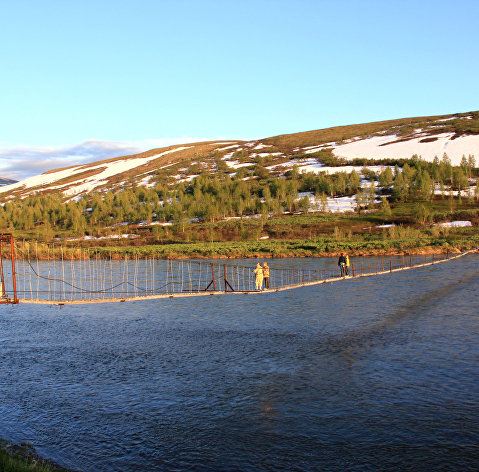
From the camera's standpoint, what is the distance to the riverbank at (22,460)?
377 inches

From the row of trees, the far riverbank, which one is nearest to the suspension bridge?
the far riverbank

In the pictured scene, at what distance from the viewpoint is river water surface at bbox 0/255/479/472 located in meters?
12.1

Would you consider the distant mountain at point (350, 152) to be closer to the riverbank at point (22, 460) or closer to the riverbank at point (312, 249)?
the riverbank at point (312, 249)

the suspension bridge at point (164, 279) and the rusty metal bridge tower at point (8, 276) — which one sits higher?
the rusty metal bridge tower at point (8, 276)

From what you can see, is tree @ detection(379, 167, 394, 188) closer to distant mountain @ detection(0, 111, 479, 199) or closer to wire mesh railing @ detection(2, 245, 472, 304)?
distant mountain @ detection(0, 111, 479, 199)

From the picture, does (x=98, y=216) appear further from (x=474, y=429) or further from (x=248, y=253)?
(x=474, y=429)

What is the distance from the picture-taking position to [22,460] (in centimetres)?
1092

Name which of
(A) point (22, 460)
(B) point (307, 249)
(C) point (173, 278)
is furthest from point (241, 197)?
(A) point (22, 460)

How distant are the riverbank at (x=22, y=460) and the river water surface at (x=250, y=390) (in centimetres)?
41

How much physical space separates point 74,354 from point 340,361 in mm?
10810

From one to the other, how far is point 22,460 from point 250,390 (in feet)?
23.7

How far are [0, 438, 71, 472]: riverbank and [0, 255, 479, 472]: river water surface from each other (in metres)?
0.41

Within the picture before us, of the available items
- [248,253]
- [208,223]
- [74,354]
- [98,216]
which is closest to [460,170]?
[208,223]

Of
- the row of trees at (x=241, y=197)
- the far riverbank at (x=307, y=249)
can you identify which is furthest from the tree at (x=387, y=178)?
the far riverbank at (x=307, y=249)
